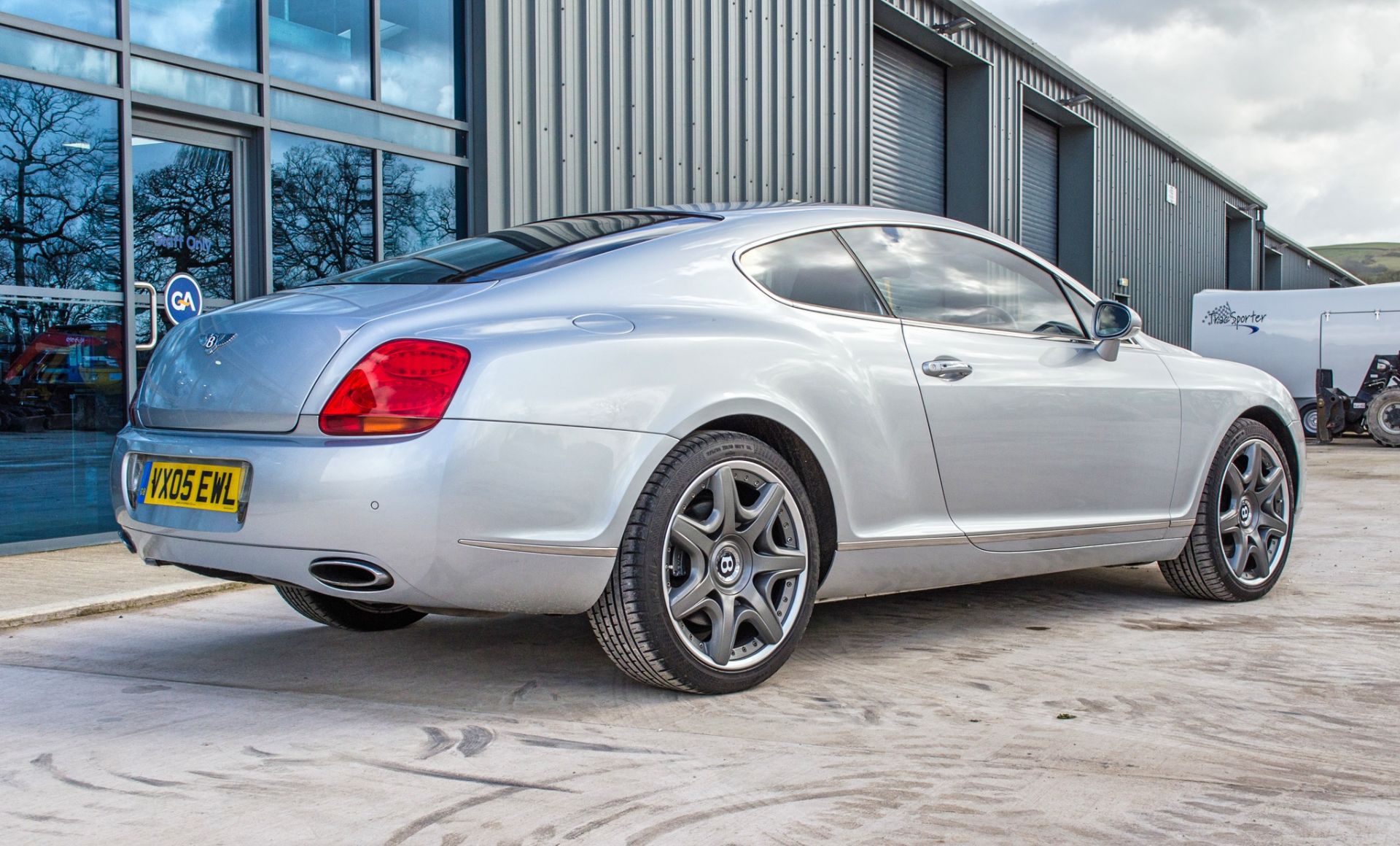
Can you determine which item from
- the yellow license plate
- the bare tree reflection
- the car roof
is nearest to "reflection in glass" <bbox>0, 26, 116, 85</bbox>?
the bare tree reflection

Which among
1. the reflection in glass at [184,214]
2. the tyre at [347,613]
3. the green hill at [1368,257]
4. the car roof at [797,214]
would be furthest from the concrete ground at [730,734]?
the green hill at [1368,257]

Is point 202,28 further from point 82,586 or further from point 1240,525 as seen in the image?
point 1240,525

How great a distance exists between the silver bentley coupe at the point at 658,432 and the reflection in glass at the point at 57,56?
13.7 ft

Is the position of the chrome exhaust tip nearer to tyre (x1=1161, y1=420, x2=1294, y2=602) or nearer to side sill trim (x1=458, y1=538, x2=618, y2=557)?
side sill trim (x1=458, y1=538, x2=618, y2=557)

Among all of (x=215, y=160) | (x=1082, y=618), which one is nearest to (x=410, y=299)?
(x=1082, y=618)

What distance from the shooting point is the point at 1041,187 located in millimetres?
20500

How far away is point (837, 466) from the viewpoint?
11.4ft

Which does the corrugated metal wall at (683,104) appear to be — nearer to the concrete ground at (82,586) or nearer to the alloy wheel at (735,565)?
the concrete ground at (82,586)

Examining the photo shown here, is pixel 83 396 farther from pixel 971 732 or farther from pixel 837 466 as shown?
pixel 971 732

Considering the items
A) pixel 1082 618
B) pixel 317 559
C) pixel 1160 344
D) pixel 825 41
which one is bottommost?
pixel 1082 618

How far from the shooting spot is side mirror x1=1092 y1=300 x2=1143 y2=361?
14.1ft

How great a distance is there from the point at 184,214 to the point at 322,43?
61.6 inches

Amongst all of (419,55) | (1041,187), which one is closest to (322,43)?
(419,55)

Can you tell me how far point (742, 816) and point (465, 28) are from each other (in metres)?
7.86
